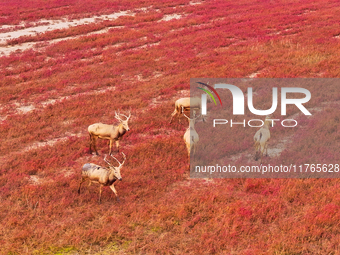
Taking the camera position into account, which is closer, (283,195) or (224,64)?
(283,195)

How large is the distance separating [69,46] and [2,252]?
2674cm

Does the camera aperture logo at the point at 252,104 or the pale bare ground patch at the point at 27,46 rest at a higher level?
the pale bare ground patch at the point at 27,46

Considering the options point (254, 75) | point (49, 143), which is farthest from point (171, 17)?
point (49, 143)

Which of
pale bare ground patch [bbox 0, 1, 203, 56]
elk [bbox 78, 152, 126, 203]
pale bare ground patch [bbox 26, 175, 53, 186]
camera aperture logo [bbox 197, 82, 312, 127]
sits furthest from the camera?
pale bare ground patch [bbox 0, 1, 203, 56]

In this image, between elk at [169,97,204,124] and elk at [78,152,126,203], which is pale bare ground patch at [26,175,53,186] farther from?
elk at [169,97,204,124]

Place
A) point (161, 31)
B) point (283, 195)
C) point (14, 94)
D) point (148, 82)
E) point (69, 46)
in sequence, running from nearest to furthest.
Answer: point (283, 195) < point (14, 94) < point (148, 82) < point (69, 46) < point (161, 31)

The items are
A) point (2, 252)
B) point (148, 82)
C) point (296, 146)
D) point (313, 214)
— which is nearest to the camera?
point (2, 252)

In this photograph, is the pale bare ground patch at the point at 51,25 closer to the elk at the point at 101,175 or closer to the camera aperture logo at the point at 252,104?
the camera aperture logo at the point at 252,104

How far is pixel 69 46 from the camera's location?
33.6 m

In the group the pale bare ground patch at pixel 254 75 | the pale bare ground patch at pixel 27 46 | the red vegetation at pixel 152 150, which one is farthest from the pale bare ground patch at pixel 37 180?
the pale bare ground patch at pixel 27 46

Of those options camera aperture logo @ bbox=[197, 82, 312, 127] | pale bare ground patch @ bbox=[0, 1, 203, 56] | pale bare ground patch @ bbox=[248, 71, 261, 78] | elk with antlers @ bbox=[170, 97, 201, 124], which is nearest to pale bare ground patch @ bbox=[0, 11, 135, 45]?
pale bare ground patch @ bbox=[0, 1, 203, 56]

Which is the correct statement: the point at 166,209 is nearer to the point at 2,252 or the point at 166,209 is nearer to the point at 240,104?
the point at 2,252

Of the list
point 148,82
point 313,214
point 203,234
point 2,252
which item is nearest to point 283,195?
point 313,214

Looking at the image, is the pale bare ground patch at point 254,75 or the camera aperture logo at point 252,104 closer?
the camera aperture logo at point 252,104
